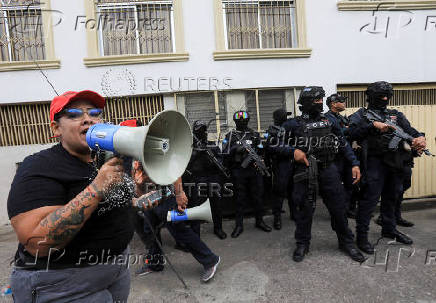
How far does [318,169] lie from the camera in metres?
3.36

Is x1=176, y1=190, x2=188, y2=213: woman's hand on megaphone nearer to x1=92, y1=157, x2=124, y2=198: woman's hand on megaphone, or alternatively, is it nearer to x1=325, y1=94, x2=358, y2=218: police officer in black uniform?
x1=92, y1=157, x2=124, y2=198: woman's hand on megaphone

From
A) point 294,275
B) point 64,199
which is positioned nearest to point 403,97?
point 294,275

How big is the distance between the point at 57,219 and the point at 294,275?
271 cm

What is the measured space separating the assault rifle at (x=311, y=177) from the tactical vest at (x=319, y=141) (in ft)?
0.34

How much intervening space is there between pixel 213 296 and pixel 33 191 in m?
2.18

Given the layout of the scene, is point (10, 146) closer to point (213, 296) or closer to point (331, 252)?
point (213, 296)

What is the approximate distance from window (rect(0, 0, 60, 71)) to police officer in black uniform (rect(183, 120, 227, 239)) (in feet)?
11.0

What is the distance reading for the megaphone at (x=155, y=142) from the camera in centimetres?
115

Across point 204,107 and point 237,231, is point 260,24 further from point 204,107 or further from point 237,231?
point 237,231

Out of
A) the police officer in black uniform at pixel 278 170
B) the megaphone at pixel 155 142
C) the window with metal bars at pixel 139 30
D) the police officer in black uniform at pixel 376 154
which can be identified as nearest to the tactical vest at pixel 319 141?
the police officer in black uniform at pixel 376 154

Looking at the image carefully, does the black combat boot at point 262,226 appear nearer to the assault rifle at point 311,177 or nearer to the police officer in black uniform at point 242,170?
the police officer in black uniform at point 242,170

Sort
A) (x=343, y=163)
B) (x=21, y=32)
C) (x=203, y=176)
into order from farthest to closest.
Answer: (x=21, y=32), (x=343, y=163), (x=203, y=176)

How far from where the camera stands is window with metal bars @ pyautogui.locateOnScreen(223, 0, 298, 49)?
18.0 feet

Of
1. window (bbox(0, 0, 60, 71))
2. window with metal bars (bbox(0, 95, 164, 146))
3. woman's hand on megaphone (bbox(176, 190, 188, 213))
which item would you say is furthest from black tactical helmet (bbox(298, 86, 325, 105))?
window (bbox(0, 0, 60, 71))
